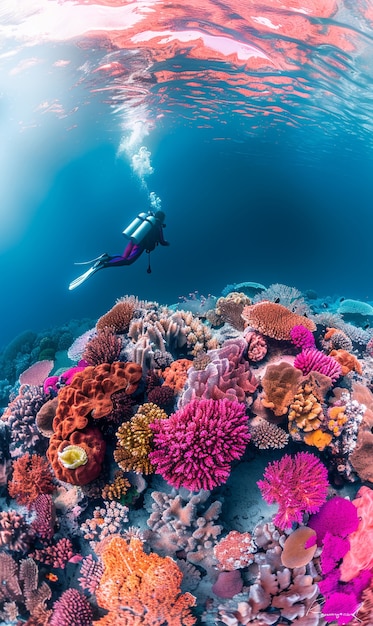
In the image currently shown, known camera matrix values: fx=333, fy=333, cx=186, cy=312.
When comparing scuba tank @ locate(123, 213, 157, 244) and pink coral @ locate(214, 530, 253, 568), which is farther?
scuba tank @ locate(123, 213, 157, 244)

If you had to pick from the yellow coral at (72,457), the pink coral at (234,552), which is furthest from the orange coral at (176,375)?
the pink coral at (234,552)

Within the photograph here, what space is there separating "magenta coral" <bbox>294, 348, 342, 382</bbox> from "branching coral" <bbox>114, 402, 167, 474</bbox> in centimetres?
243

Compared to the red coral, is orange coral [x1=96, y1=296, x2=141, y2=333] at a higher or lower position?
higher

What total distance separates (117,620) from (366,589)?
3340 millimetres

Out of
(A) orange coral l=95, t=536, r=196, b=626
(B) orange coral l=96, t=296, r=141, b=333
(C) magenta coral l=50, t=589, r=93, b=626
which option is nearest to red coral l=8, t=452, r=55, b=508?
(C) magenta coral l=50, t=589, r=93, b=626

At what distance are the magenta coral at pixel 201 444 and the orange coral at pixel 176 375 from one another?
3.99 feet

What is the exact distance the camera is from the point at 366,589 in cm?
436

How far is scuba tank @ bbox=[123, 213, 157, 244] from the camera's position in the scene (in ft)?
37.4

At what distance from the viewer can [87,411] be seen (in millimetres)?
5066

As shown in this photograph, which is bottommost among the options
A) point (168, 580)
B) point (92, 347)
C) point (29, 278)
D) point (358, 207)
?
point (29, 278)

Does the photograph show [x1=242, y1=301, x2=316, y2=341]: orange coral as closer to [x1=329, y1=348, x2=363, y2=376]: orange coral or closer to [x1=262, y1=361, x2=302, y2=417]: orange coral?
[x1=329, y1=348, x2=363, y2=376]: orange coral

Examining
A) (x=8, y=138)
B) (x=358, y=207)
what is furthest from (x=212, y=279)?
(x=8, y=138)

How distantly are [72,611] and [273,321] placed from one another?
533 centimetres

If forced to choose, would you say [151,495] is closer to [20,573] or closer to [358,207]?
[20,573]
